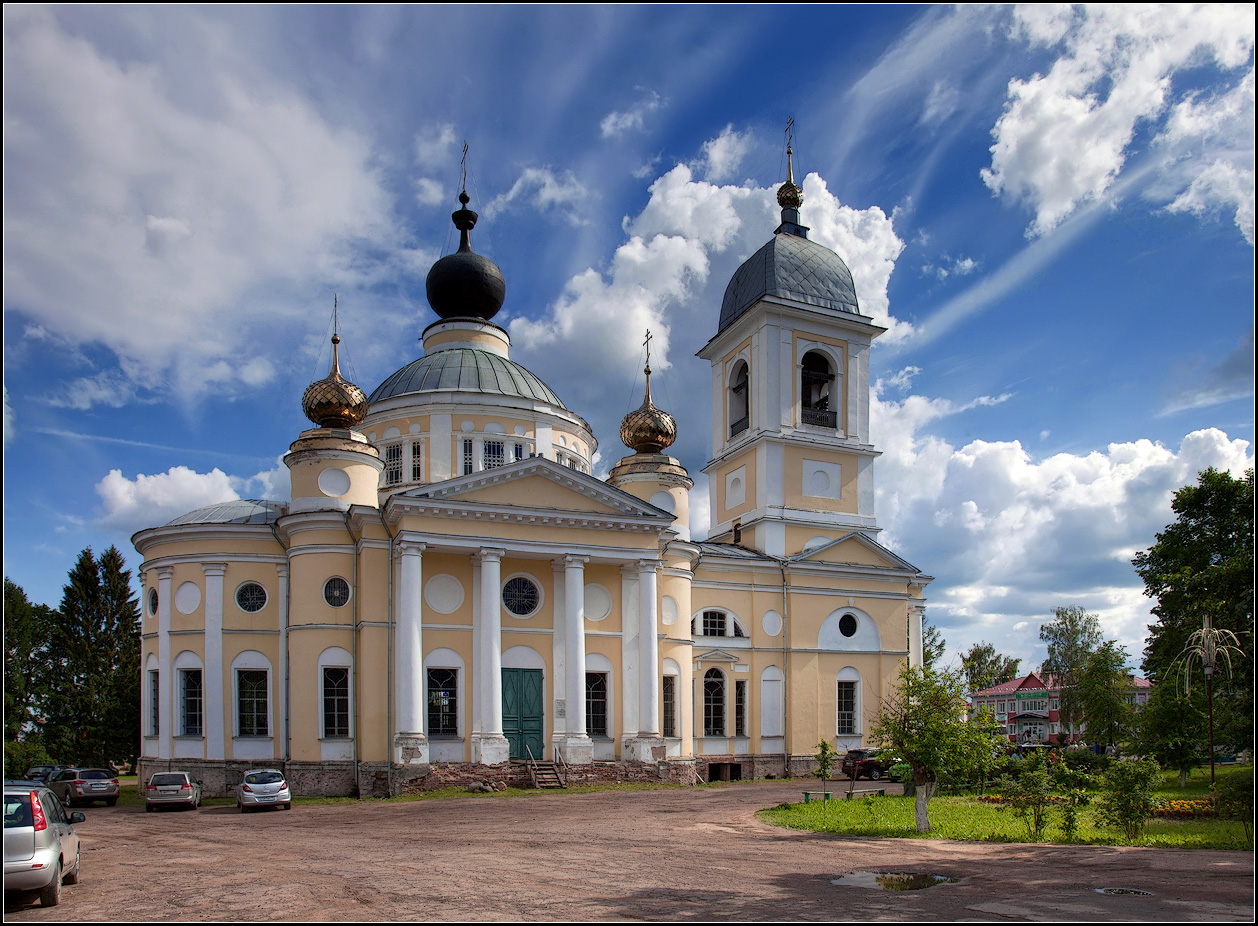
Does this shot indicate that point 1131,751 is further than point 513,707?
No

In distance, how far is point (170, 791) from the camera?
2277 cm

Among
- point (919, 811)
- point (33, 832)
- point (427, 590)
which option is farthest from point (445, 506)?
point (33, 832)

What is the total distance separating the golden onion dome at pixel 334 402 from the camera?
3008cm

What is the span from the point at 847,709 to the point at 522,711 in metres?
13.1

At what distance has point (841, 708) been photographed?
3575 centimetres

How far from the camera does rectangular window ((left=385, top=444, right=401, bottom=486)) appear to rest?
35.5 m

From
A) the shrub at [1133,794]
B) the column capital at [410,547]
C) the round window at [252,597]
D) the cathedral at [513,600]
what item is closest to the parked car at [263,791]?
the cathedral at [513,600]

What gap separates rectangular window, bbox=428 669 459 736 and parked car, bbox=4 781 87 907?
17.0m

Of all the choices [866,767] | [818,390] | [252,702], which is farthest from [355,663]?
[818,390]

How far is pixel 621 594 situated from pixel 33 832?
2103 cm

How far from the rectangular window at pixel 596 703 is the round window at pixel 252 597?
9.60 meters

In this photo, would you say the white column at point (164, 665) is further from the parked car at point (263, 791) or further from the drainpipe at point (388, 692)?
the parked car at point (263, 791)

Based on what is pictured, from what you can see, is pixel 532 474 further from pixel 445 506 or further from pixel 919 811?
pixel 919 811

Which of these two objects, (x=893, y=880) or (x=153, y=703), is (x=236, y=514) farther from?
(x=893, y=880)
